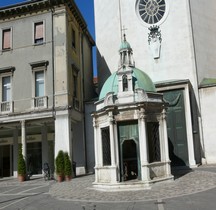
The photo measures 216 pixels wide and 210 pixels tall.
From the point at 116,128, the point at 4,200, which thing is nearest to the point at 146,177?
the point at 116,128

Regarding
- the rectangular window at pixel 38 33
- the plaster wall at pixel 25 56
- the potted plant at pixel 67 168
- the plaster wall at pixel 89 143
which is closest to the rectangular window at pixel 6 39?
the plaster wall at pixel 25 56

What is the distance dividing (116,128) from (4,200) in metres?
6.25

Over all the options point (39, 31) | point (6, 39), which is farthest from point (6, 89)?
point (39, 31)

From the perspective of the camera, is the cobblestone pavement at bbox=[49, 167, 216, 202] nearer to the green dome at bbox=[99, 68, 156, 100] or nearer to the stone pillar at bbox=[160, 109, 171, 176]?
the stone pillar at bbox=[160, 109, 171, 176]

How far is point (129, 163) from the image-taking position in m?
17.2

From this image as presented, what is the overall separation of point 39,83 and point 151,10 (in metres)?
11.7

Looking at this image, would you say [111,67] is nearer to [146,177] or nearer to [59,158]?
[59,158]

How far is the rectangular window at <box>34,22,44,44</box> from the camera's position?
25.0m

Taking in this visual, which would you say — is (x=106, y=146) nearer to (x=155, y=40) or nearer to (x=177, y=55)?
(x=177, y=55)

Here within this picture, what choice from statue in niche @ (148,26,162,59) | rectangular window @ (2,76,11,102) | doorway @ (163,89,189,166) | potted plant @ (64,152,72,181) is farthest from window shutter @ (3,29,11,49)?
doorway @ (163,89,189,166)

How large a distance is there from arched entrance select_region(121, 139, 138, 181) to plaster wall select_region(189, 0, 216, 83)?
1036 cm

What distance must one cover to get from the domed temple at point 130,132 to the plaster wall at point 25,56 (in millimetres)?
8314

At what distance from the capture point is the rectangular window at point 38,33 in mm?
24970

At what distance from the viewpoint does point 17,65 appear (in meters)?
25.0
